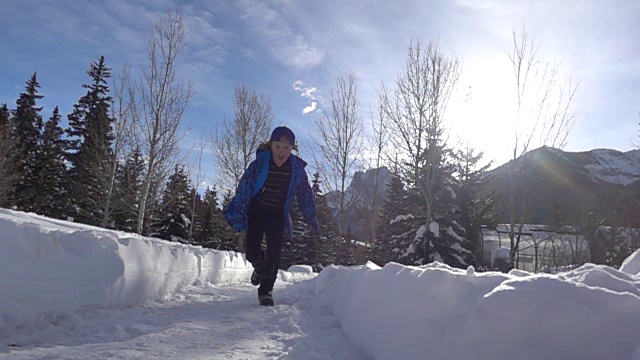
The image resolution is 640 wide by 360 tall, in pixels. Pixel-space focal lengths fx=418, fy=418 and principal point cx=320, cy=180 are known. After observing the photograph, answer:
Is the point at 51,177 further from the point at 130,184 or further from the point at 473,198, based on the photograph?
the point at 473,198

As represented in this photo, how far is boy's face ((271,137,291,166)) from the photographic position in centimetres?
437

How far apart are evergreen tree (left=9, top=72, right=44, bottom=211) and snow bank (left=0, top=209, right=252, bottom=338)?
27.9m

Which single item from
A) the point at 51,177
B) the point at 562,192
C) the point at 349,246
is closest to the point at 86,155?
the point at 51,177

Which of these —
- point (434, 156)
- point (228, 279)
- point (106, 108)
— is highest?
point (106, 108)

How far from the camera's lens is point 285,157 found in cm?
443

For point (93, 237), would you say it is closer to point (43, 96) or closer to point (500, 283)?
point (500, 283)

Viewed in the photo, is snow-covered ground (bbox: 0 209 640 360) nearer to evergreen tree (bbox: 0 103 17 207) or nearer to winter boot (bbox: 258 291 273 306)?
winter boot (bbox: 258 291 273 306)

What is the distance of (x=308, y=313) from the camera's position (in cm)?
408

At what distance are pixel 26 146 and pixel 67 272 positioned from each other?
33572mm

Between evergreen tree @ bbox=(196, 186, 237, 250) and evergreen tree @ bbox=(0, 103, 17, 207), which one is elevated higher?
evergreen tree @ bbox=(0, 103, 17, 207)

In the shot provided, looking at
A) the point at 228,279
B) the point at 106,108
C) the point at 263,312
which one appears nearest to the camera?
the point at 263,312

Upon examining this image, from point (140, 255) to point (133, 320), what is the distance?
99cm

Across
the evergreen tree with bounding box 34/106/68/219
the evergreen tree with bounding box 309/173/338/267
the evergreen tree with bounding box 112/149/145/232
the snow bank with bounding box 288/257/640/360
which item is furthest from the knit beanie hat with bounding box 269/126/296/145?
the evergreen tree with bounding box 34/106/68/219

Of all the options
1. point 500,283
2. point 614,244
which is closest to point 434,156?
point 500,283
